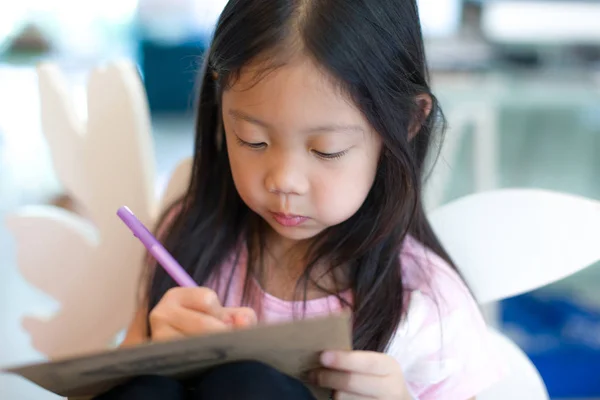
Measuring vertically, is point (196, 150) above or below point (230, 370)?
above

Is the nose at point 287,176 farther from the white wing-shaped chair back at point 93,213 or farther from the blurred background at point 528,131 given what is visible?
the blurred background at point 528,131

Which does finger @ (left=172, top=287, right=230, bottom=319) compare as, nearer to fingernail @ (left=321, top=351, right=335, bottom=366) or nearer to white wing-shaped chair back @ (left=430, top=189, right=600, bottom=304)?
fingernail @ (left=321, top=351, right=335, bottom=366)

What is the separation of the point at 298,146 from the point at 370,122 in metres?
0.06

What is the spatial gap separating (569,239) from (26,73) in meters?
3.57

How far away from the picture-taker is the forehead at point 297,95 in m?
0.51

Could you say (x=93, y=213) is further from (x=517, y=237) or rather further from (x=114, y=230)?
(x=517, y=237)

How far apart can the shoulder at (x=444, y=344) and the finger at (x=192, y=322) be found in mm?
189

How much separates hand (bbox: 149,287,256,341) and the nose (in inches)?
3.6

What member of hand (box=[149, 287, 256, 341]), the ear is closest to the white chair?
the ear

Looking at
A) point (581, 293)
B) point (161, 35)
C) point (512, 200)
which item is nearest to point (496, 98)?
point (581, 293)

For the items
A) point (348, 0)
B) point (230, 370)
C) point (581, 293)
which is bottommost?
point (581, 293)

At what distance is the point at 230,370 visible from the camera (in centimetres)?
45

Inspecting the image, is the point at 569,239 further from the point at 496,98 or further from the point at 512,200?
the point at 496,98

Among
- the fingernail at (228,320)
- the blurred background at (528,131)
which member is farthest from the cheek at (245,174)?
the blurred background at (528,131)
